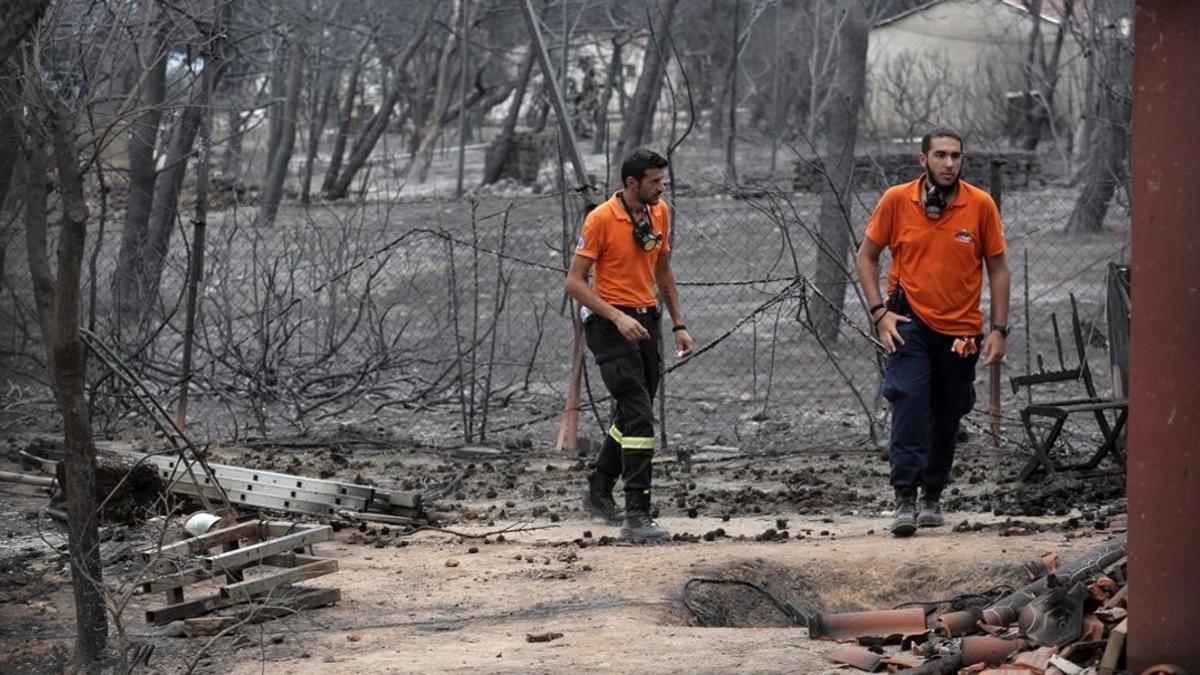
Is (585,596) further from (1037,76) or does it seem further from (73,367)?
(1037,76)

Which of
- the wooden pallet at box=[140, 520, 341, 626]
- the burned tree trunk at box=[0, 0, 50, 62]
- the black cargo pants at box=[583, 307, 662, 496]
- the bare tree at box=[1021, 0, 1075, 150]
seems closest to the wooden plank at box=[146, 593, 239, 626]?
the wooden pallet at box=[140, 520, 341, 626]

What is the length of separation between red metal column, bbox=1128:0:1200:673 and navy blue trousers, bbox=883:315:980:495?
286 centimetres

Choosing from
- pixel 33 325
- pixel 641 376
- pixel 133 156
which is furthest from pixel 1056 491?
pixel 133 156

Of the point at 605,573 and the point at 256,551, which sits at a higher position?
the point at 256,551

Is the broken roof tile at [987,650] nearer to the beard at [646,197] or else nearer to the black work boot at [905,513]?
the black work boot at [905,513]

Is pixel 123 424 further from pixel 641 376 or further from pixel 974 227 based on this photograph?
pixel 974 227

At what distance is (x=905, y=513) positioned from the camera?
826 centimetres

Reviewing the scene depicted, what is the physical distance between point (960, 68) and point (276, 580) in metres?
35.6

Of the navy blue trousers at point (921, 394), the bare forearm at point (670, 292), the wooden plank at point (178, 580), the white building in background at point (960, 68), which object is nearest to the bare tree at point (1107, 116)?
the bare forearm at point (670, 292)

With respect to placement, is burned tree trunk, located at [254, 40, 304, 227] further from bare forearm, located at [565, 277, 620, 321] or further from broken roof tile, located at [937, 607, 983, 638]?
broken roof tile, located at [937, 607, 983, 638]

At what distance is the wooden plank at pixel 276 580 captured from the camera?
6.71 metres

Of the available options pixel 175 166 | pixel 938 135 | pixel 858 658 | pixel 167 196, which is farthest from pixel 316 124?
pixel 858 658

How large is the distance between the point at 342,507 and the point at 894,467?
264 centimetres

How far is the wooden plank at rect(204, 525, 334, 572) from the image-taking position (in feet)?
22.5
